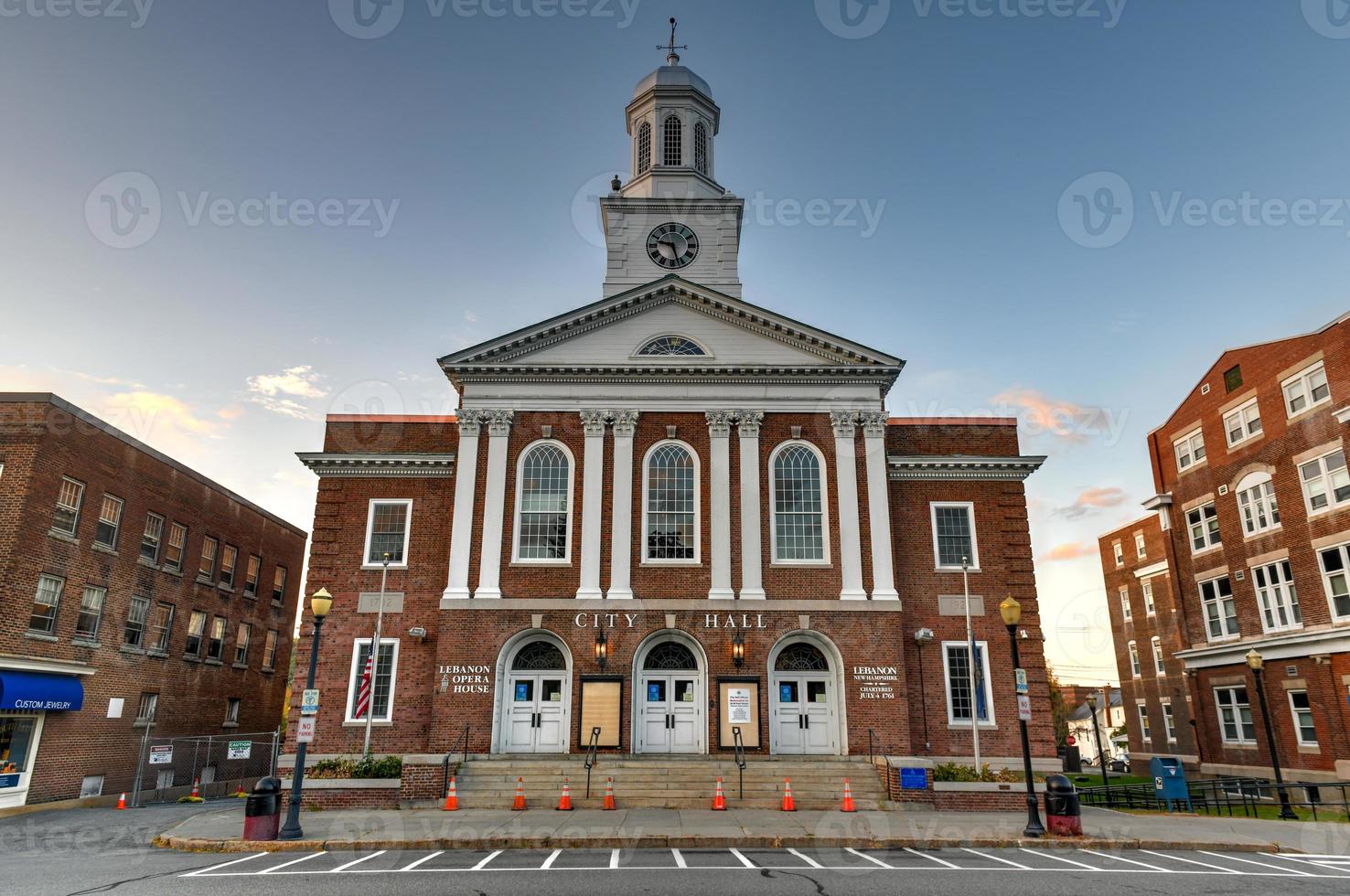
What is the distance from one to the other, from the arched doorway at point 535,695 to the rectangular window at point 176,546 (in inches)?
623

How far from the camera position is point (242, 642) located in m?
37.8

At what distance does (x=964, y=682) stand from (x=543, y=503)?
46.6ft

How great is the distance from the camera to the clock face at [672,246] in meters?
32.4

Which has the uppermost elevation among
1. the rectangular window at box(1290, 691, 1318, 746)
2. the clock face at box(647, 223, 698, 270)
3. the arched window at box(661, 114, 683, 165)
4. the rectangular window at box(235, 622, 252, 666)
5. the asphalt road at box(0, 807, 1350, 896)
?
the arched window at box(661, 114, 683, 165)

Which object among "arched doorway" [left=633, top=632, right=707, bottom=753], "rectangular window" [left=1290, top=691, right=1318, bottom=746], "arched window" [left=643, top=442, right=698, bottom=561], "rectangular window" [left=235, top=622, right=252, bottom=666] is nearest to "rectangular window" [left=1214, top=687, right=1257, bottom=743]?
"rectangular window" [left=1290, top=691, right=1318, bottom=746]

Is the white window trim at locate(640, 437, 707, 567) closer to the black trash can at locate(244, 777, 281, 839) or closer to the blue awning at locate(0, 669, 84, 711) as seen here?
the black trash can at locate(244, 777, 281, 839)

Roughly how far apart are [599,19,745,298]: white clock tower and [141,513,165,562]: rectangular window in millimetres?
18619

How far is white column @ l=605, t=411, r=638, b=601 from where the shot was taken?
2595 cm

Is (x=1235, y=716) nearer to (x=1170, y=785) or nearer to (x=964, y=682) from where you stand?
(x=1170, y=785)

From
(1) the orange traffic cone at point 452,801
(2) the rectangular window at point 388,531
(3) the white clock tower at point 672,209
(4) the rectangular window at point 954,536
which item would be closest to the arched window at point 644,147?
(3) the white clock tower at point 672,209

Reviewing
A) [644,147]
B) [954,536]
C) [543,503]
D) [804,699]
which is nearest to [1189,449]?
[954,536]

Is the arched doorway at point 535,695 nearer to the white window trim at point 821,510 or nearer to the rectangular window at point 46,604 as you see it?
the white window trim at point 821,510

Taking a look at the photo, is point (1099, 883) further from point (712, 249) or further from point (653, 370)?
point (712, 249)

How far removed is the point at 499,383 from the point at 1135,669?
43.2 m
